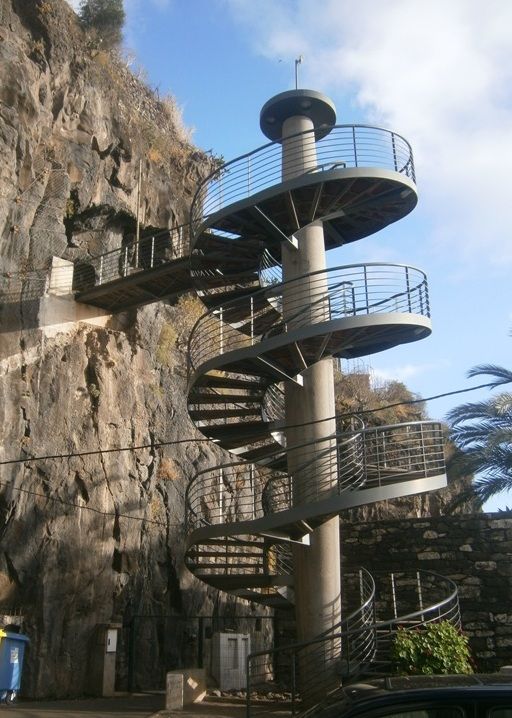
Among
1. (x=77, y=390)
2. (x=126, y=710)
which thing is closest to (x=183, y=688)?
(x=126, y=710)

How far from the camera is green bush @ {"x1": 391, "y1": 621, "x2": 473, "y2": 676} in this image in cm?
907

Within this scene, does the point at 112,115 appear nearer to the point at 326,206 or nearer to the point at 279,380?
the point at 326,206

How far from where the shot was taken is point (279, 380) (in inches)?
462

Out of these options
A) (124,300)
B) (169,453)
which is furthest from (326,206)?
(169,453)

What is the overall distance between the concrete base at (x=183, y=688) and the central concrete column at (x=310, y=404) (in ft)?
6.21

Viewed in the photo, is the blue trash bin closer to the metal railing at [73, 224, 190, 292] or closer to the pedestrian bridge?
the pedestrian bridge

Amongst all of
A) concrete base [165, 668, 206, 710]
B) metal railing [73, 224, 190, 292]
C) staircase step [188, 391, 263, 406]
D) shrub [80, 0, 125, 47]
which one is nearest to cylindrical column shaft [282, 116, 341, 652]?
staircase step [188, 391, 263, 406]

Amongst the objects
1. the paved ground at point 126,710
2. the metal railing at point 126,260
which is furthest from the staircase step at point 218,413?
the metal railing at point 126,260

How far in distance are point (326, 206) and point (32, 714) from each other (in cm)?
875

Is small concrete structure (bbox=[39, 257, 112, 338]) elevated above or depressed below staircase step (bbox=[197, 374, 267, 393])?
above

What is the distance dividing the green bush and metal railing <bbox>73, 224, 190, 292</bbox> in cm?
946

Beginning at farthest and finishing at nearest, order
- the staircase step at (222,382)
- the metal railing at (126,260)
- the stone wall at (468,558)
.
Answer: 1. the metal railing at (126,260)
2. the stone wall at (468,558)
3. the staircase step at (222,382)

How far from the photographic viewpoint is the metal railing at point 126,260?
1684cm

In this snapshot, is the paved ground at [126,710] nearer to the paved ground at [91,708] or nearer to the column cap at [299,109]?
the paved ground at [91,708]
